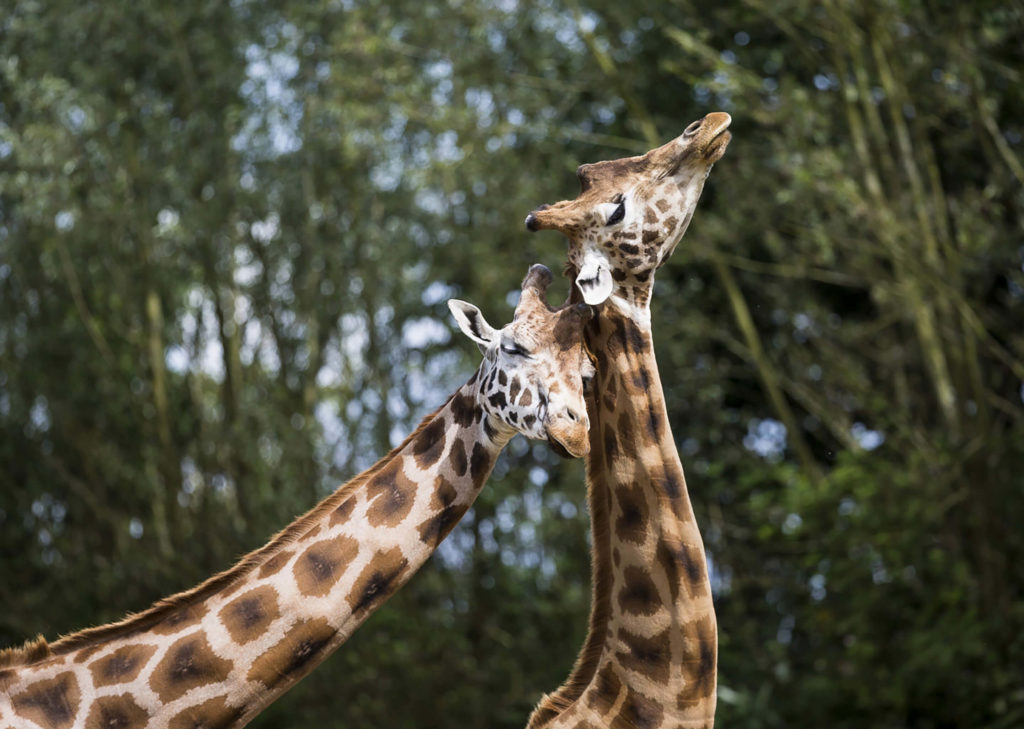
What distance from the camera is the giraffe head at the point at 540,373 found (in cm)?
246

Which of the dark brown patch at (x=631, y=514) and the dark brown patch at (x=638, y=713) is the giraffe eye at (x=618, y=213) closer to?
the dark brown patch at (x=631, y=514)

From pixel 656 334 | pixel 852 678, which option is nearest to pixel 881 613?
pixel 852 678

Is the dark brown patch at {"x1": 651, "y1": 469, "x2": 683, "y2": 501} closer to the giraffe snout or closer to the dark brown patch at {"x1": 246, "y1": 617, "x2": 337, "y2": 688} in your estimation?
the giraffe snout

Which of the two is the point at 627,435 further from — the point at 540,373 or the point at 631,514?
the point at 540,373

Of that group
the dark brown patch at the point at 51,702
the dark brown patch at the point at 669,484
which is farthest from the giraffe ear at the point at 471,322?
the dark brown patch at the point at 51,702

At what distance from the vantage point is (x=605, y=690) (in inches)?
107

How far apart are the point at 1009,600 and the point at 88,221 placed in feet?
21.1

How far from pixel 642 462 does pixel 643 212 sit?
50 cm

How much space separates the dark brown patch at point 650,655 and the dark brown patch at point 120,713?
3.11ft

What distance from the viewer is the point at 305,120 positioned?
909 centimetres

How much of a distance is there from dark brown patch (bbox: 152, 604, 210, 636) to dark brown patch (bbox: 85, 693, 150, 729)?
0.48 ft

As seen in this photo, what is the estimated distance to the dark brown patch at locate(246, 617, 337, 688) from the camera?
248cm

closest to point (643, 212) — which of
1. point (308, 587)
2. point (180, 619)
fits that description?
point (308, 587)

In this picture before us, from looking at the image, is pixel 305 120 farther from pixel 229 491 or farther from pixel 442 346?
pixel 229 491
